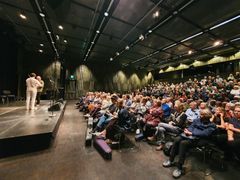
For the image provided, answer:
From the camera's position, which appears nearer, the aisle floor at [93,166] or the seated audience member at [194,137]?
the aisle floor at [93,166]

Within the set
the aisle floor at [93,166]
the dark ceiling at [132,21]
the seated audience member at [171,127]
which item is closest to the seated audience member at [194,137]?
the aisle floor at [93,166]

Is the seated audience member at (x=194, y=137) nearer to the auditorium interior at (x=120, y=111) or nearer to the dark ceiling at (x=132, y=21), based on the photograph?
the auditorium interior at (x=120, y=111)

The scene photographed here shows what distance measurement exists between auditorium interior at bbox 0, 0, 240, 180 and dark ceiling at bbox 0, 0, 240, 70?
0.14ft

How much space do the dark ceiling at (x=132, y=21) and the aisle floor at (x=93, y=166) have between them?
3990 mm

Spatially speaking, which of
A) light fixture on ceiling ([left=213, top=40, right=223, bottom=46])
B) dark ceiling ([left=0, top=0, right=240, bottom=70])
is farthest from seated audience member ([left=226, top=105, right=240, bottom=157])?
light fixture on ceiling ([left=213, top=40, right=223, bottom=46])

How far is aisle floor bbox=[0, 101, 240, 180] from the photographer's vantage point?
1921 millimetres

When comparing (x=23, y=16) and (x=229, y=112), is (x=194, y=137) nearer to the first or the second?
(x=229, y=112)

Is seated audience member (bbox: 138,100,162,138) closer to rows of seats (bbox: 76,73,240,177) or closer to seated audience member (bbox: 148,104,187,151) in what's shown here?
rows of seats (bbox: 76,73,240,177)

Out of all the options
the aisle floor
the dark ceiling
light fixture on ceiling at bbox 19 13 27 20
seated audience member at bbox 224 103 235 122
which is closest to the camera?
the aisle floor

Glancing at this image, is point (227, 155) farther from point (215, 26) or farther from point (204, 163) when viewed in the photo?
point (215, 26)

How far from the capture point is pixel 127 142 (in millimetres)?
3205

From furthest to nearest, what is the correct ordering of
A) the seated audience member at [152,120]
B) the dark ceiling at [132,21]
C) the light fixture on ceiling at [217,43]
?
the light fixture on ceiling at [217,43] → the dark ceiling at [132,21] → the seated audience member at [152,120]

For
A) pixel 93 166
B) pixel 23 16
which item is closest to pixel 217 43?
pixel 93 166

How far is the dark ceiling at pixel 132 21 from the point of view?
4.38 m
